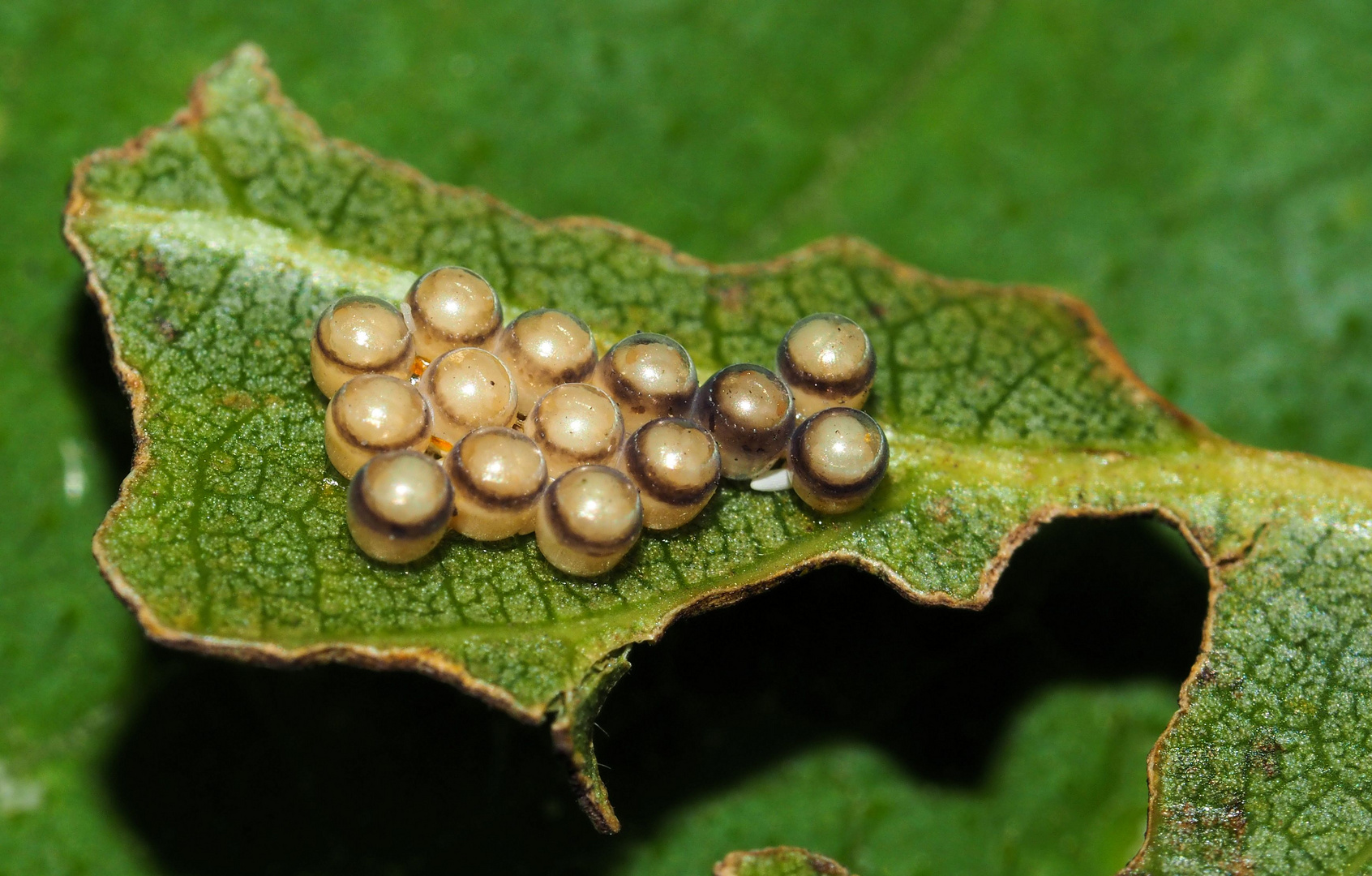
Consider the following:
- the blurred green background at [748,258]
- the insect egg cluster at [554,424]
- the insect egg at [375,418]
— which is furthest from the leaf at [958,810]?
the insect egg at [375,418]

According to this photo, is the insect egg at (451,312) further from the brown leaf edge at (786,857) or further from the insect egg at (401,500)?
the brown leaf edge at (786,857)

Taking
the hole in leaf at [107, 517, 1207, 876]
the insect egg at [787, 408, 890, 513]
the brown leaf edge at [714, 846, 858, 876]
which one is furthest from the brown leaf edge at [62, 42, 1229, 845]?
the hole in leaf at [107, 517, 1207, 876]

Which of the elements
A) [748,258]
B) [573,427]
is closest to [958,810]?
[573,427]

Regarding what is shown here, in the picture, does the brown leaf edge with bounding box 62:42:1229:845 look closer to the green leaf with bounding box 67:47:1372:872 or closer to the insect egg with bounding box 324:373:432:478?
the green leaf with bounding box 67:47:1372:872

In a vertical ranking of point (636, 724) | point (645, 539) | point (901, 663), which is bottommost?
point (636, 724)

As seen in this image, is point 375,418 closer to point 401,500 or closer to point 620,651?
point 401,500

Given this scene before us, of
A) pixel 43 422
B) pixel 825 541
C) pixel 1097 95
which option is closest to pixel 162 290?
pixel 43 422
